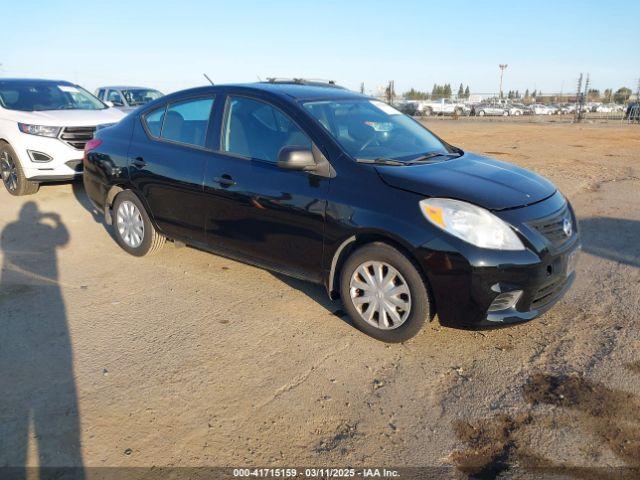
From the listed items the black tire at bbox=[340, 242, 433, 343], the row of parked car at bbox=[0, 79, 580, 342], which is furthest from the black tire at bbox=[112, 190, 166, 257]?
the black tire at bbox=[340, 242, 433, 343]

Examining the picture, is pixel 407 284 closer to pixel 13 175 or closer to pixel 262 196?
pixel 262 196

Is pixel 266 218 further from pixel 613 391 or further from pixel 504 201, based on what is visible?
pixel 613 391

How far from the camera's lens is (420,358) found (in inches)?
138

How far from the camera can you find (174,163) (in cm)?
475

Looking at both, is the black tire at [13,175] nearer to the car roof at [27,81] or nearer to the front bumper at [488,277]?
the car roof at [27,81]

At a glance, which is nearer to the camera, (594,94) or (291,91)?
(291,91)

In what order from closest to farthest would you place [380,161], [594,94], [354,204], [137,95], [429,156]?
[354,204] < [380,161] < [429,156] < [137,95] < [594,94]

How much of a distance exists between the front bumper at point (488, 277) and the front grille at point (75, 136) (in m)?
6.43

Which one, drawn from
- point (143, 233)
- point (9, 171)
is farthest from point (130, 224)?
point (9, 171)

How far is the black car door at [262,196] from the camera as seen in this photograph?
3.88m

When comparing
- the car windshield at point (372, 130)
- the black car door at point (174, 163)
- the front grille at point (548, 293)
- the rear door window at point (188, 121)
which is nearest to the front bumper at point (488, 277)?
the front grille at point (548, 293)

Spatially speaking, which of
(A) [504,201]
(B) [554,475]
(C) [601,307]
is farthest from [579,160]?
(B) [554,475]

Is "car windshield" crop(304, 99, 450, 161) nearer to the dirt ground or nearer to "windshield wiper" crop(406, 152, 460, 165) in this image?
"windshield wiper" crop(406, 152, 460, 165)

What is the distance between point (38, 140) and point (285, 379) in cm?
637
